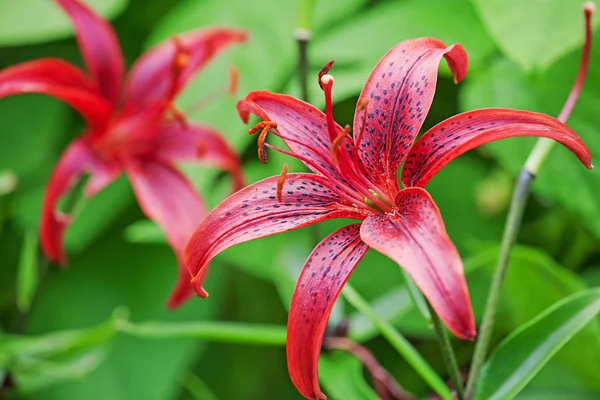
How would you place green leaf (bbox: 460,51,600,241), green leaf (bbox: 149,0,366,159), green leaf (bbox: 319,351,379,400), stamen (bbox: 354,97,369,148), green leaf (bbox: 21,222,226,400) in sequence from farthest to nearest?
green leaf (bbox: 21,222,226,400) < green leaf (bbox: 149,0,366,159) < green leaf (bbox: 460,51,600,241) < green leaf (bbox: 319,351,379,400) < stamen (bbox: 354,97,369,148)

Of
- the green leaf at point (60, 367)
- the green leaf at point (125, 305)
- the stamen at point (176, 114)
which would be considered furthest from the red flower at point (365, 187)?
the green leaf at point (125, 305)

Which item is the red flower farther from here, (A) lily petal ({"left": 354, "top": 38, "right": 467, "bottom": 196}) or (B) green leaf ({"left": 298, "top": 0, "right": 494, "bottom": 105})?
(B) green leaf ({"left": 298, "top": 0, "right": 494, "bottom": 105})

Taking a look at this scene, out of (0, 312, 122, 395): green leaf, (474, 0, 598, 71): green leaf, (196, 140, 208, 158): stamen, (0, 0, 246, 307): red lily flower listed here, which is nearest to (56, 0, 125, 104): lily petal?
(0, 0, 246, 307): red lily flower

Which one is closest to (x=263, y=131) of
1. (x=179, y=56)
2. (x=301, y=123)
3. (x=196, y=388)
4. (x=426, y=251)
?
(x=301, y=123)

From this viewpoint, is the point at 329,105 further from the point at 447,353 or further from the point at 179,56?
the point at 179,56

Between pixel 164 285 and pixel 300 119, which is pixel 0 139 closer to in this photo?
pixel 164 285

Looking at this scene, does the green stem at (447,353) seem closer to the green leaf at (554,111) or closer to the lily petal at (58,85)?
the green leaf at (554,111)
